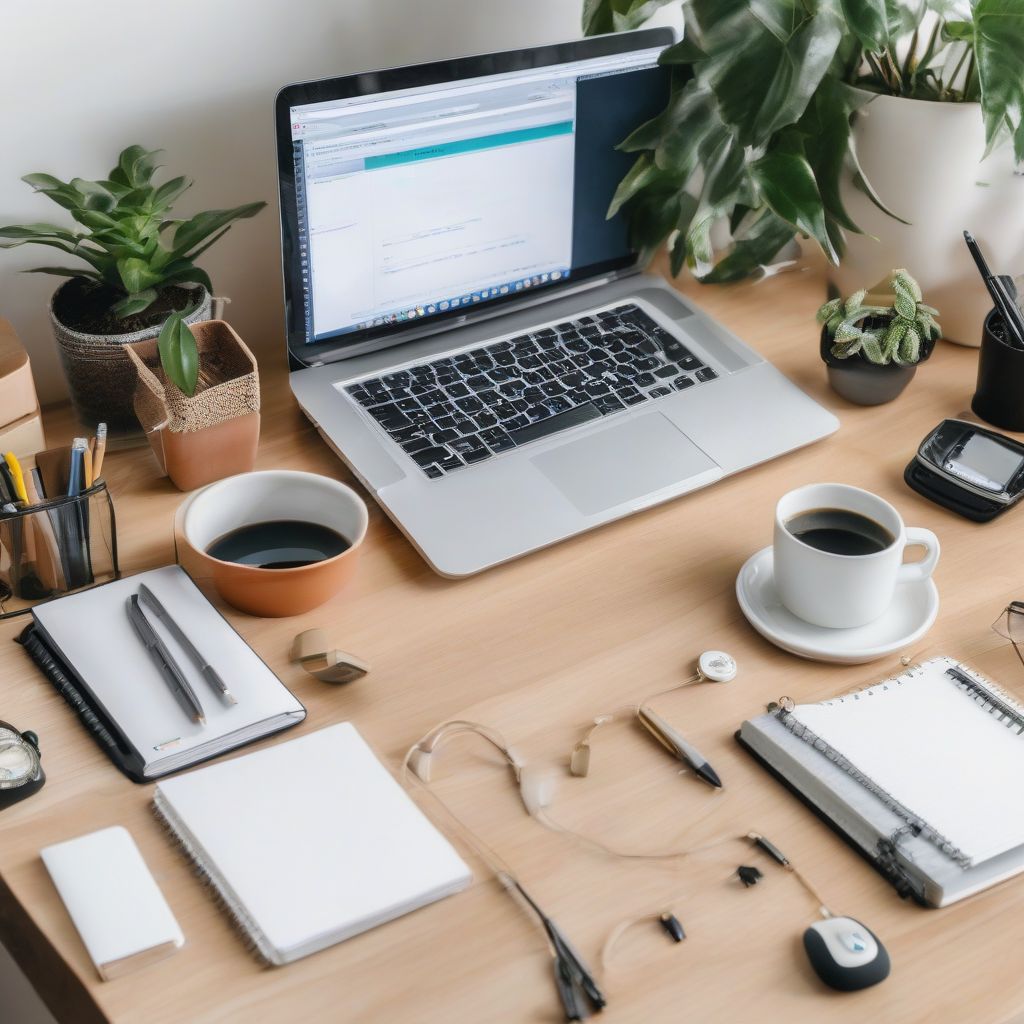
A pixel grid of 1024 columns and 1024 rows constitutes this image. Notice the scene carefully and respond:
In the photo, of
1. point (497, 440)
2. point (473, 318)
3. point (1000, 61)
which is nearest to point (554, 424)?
point (497, 440)

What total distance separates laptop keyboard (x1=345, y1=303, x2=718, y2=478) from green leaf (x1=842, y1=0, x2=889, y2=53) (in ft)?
1.06

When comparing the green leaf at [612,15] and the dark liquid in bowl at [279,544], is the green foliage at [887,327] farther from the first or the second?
the dark liquid in bowl at [279,544]

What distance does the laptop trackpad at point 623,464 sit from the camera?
3.28 ft

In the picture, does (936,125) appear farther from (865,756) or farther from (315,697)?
(315,697)

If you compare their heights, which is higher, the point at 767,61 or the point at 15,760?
the point at 767,61

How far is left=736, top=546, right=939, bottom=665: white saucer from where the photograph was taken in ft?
2.85

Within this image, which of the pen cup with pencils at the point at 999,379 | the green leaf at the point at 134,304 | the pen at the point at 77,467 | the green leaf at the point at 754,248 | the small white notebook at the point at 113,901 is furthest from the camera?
the green leaf at the point at 754,248

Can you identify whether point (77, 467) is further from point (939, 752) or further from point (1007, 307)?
point (1007, 307)

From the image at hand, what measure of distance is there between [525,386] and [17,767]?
558mm

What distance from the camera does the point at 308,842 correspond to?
0.71m

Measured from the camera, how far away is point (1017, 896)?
71cm

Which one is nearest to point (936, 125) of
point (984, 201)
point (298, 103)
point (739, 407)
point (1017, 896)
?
point (984, 201)

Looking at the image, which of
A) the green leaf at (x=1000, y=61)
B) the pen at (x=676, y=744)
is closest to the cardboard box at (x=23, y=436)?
the pen at (x=676, y=744)

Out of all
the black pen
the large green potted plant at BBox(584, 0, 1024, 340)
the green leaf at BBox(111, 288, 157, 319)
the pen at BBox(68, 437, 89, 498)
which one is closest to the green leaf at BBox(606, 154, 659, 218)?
the large green potted plant at BBox(584, 0, 1024, 340)
